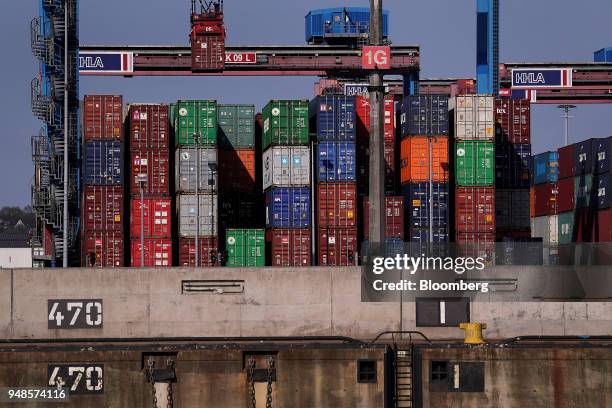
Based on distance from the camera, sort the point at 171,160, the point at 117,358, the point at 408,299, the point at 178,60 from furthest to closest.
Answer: the point at 178,60
the point at 171,160
the point at 408,299
the point at 117,358

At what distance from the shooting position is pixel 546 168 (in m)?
83.6

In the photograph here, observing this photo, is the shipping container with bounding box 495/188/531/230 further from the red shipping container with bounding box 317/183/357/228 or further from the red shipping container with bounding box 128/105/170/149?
the red shipping container with bounding box 128/105/170/149

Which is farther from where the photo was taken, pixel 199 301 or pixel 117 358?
pixel 199 301

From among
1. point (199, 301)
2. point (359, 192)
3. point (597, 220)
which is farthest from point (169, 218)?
point (199, 301)

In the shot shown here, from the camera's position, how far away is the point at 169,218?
214 feet

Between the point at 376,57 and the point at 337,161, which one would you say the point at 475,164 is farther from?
the point at 376,57

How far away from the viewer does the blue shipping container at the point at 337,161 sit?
6519 cm

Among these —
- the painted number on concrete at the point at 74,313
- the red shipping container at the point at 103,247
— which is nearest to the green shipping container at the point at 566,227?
the red shipping container at the point at 103,247

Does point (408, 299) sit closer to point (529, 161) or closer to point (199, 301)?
point (199, 301)

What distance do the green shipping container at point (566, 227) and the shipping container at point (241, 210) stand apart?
20.9 meters

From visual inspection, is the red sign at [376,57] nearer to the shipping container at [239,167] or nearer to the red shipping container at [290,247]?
the red shipping container at [290,247]

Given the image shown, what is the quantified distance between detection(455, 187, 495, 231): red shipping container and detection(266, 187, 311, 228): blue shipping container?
8.63 m

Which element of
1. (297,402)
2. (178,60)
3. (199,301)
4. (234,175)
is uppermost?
(178,60)

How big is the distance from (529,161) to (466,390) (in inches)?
1690
